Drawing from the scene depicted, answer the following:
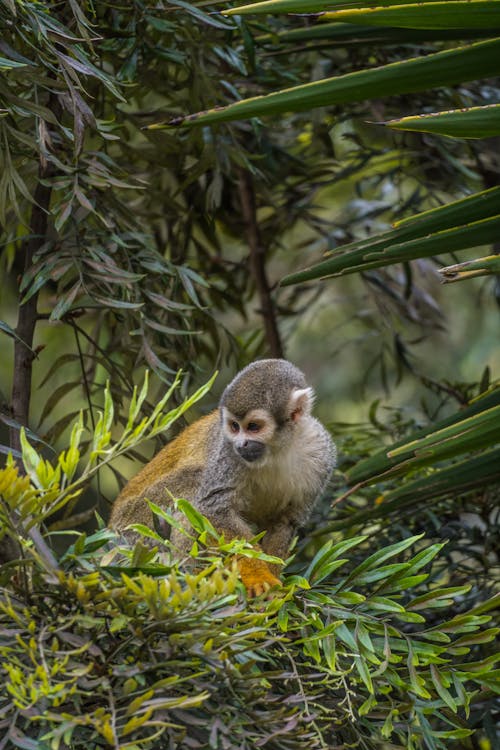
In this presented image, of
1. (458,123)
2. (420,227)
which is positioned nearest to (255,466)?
(420,227)

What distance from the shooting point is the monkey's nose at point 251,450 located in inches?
104

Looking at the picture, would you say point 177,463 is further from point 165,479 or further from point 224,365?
point 224,365

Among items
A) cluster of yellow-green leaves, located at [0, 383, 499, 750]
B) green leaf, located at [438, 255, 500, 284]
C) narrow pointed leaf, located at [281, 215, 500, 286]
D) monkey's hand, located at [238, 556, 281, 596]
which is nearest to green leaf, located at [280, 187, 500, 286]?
narrow pointed leaf, located at [281, 215, 500, 286]

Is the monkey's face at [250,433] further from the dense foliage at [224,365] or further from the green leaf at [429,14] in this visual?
the green leaf at [429,14]

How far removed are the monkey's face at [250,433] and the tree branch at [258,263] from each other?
88 centimetres

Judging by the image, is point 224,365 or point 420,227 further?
point 224,365

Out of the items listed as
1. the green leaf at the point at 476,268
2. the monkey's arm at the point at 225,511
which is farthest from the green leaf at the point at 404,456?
the monkey's arm at the point at 225,511

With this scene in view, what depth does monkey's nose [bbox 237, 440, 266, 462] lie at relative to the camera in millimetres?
2639

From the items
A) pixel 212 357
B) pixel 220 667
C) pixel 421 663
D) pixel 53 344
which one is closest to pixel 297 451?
pixel 212 357

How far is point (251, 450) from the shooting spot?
2.64 metres

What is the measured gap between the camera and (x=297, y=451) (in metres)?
2.82

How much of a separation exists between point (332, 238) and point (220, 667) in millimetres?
2593

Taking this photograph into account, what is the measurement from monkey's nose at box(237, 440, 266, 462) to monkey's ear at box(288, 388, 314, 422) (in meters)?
0.18

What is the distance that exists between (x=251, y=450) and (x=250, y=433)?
7 cm
